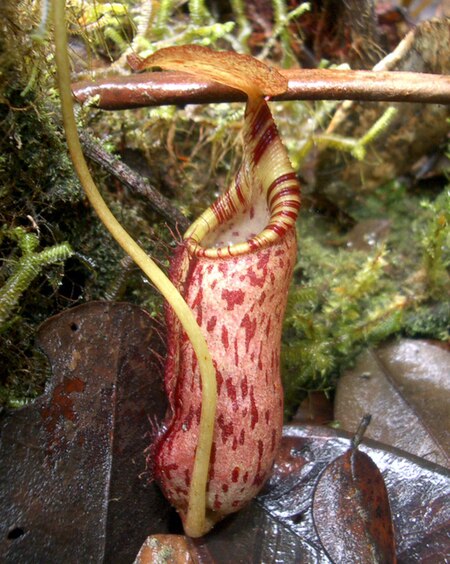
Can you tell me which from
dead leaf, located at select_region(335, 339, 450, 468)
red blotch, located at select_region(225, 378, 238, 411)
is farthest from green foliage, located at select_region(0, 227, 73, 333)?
dead leaf, located at select_region(335, 339, 450, 468)

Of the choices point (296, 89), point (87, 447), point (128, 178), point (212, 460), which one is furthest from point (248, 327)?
point (296, 89)

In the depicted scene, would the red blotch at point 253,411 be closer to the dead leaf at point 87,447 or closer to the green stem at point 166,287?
the green stem at point 166,287

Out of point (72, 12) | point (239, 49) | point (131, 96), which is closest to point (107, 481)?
point (131, 96)

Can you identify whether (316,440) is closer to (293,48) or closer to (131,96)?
(131,96)

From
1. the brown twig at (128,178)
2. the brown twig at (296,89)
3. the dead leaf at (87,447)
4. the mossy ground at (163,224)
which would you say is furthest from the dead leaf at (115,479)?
the brown twig at (296,89)

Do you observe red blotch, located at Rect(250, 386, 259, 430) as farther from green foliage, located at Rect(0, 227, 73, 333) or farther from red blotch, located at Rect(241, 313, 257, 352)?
green foliage, located at Rect(0, 227, 73, 333)

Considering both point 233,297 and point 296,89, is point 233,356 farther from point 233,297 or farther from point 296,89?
point 296,89

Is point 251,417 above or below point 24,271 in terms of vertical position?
below
